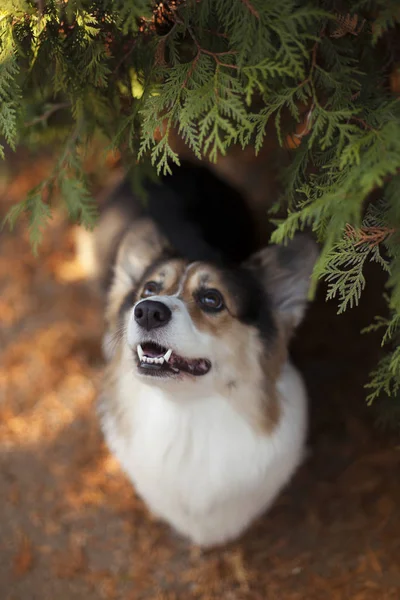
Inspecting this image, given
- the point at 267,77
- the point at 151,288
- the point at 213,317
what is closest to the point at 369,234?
the point at 267,77

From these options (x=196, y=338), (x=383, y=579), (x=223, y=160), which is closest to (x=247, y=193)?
(x=223, y=160)

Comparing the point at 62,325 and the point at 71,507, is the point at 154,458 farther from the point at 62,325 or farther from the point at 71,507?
the point at 62,325

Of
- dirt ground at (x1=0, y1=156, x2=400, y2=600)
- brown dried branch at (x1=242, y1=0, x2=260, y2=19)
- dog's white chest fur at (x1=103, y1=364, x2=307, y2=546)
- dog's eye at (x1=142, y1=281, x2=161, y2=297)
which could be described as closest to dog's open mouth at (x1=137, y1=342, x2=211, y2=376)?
dog's white chest fur at (x1=103, y1=364, x2=307, y2=546)

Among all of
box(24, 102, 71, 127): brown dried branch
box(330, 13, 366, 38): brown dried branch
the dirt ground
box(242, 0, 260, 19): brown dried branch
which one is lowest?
the dirt ground

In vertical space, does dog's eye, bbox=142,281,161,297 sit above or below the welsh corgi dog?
above

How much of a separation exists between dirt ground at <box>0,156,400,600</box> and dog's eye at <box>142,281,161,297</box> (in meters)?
1.63

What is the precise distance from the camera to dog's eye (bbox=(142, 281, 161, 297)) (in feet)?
8.38

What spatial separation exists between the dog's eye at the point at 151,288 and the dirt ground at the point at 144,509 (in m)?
1.63

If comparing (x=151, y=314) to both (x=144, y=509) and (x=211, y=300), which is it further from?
(x=144, y=509)

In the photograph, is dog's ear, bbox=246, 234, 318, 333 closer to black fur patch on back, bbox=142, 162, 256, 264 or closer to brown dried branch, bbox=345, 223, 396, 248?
black fur patch on back, bbox=142, 162, 256, 264

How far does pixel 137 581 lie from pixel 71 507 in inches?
25.4

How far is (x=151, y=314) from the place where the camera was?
2.16 m

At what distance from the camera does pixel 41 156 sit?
544cm

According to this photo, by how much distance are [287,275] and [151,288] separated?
647mm
